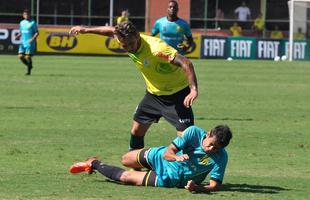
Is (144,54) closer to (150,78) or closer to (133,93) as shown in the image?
(150,78)

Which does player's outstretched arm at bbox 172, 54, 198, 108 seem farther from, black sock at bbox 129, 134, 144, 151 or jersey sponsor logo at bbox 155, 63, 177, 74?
black sock at bbox 129, 134, 144, 151

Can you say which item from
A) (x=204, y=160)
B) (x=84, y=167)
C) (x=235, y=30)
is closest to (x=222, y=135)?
(x=204, y=160)

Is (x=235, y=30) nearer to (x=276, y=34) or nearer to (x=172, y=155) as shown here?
(x=276, y=34)

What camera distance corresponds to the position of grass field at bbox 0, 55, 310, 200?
10.4 meters

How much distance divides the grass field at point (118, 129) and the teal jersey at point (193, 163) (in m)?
0.19

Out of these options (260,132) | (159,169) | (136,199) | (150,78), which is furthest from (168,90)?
(260,132)

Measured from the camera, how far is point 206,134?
1005cm

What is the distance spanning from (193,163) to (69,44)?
118ft

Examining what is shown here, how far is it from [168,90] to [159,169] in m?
1.29

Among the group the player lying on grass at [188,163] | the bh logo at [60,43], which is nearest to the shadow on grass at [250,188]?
the player lying on grass at [188,163]

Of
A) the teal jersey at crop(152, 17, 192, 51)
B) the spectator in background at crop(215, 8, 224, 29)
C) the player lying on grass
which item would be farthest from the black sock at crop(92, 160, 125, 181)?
the spectator in background at crop(215, 8, 224, 29)

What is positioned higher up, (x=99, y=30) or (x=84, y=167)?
(x=99, y=30)

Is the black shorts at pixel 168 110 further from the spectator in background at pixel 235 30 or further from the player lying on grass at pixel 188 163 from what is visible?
the spectator in background at pixel 235 30

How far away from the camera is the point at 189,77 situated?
1038 cm
